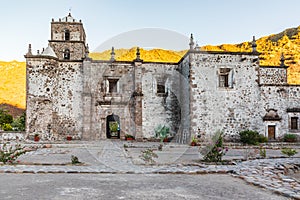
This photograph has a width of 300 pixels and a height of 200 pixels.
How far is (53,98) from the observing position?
21484mm

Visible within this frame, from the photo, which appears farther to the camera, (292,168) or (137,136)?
(137,136)

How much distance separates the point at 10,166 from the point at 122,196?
491 centimetres

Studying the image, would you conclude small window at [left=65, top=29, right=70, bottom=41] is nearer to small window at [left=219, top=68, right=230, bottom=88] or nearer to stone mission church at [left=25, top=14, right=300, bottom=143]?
stone mission church at [left=25, top=14, right=300, bottom=143]

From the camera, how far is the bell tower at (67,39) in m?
28.0

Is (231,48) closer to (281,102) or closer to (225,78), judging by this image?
(281,102)

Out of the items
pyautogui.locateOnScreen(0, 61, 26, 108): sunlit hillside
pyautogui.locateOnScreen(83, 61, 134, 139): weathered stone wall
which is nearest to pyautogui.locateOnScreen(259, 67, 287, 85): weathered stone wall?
pyautogui.locateOnScreen(83, 61, 134, 139): weathered stone wall

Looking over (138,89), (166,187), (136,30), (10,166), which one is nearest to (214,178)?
(166,187)

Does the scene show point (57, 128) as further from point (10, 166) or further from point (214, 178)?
Result: point (214, 178)

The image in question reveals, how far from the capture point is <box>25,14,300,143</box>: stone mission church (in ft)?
65.8

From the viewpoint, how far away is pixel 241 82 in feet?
67.1

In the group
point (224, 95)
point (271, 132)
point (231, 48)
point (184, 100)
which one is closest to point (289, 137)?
point (271, 132)

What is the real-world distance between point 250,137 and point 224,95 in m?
3.36

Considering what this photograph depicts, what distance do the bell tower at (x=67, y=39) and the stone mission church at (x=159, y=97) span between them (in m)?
4.58

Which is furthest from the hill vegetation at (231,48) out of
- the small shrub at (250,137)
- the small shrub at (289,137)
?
the small shrub at (289,137)
